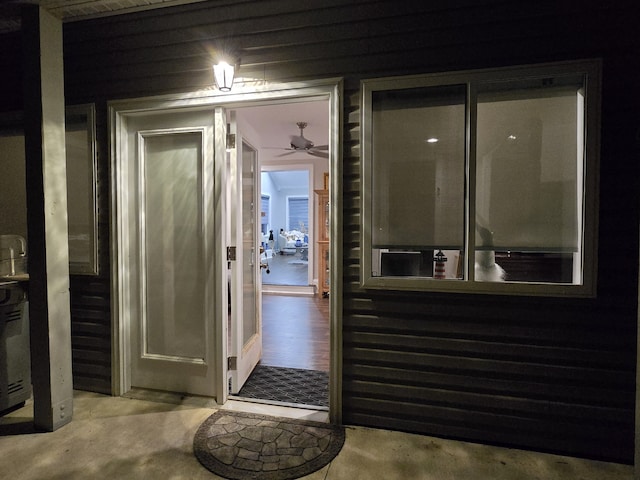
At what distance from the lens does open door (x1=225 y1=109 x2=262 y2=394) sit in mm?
2619

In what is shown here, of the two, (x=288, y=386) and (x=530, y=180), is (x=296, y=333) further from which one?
(x=530, y=180)

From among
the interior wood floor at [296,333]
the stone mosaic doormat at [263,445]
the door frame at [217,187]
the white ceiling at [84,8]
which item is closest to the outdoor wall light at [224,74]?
the door frame at [217,187]

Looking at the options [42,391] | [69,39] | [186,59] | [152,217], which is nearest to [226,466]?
[42,391]

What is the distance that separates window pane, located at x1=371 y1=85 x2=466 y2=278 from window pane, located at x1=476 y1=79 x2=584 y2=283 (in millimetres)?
130

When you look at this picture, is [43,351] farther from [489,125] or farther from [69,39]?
[489,125]

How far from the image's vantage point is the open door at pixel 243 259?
2619 mm

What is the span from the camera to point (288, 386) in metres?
2.85

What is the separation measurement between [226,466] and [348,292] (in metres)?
1.18

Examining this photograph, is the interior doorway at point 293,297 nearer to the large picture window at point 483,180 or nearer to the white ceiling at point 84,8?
the large picture window at point 483,180

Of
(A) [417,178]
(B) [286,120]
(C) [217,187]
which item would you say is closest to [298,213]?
(B) [286,120]

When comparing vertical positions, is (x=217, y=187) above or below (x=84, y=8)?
below

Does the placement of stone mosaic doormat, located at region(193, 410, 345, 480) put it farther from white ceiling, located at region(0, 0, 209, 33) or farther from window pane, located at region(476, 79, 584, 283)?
white ceiling, located at region(0, 0, 209, 33)

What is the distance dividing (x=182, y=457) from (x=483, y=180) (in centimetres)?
237

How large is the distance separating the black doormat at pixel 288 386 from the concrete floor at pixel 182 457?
1.07 feet
